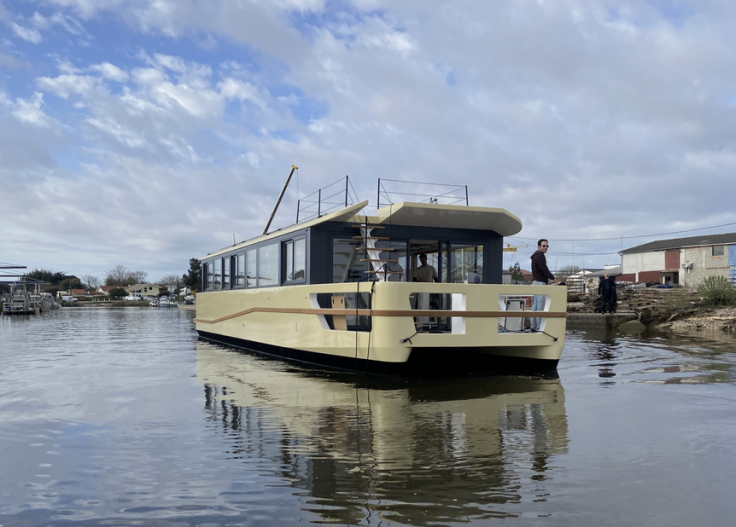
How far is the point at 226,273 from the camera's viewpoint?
1506 centimetres

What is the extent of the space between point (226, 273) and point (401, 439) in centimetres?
1071

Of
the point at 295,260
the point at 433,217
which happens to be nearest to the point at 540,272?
the point at 433,217

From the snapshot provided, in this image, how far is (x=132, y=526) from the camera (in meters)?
3.27

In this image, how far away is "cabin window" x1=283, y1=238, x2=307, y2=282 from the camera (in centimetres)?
1039

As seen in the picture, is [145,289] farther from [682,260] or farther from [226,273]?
[226,273]

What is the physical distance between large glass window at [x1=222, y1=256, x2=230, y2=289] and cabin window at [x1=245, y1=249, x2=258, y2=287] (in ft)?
5.42

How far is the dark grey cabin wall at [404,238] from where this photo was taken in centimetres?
1007

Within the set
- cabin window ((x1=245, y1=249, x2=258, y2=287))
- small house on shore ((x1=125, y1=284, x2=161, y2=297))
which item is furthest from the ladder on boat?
small house on shore ((x1=125, y1=284, x2=161, y2=297))

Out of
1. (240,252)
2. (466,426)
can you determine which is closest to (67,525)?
(466,426)

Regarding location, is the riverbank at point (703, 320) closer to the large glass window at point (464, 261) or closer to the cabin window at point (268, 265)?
the large glass window at point (464, 261)

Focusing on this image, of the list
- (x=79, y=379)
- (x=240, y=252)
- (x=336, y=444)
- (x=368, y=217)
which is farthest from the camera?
(x=240, y=252)

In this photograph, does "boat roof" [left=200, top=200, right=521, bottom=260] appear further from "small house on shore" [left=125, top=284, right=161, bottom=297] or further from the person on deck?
"small house on shore" [left=125, top=284, right=161, bottom=297]

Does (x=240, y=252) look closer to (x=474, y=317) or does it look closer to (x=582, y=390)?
(x=474, y=317)

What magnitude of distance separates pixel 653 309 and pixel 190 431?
19808mm
